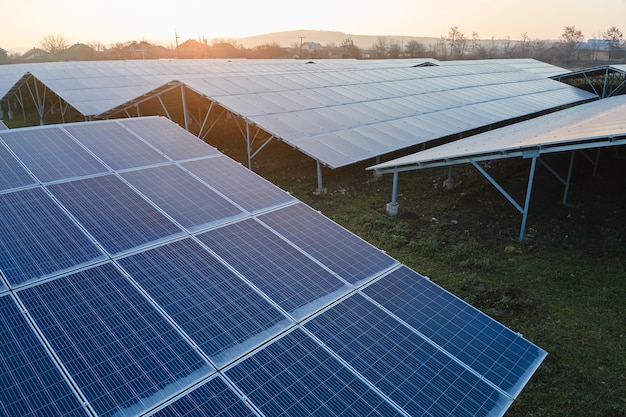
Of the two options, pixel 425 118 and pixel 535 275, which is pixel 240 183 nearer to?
pixel 535 275

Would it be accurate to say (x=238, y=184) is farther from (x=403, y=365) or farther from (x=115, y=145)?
(x=403, y=365)

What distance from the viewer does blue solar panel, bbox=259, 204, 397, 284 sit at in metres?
8.11

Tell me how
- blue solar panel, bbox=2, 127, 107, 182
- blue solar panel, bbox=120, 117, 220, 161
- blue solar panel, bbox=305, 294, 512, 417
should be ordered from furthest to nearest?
blue solar panel, bbox=120, 117, 220, 161
blue solar panel, bbox=2, 127, 107, 182
blue solar panel, bbox=305, 294, 512, 417

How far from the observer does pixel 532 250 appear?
14.9m

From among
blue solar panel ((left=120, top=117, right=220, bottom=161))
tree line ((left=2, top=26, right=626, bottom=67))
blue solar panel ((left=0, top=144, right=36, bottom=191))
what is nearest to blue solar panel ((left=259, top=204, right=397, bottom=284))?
blue solar panel ((left=120, top=117, right=220, bottom=161))

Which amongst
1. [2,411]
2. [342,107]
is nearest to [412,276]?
[2,411]

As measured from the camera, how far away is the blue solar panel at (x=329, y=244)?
319 inches

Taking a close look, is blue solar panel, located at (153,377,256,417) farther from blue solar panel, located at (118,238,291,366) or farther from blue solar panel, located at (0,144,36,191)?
blue solar panel, located at (0,144,36,191)

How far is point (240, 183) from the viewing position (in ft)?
34.1

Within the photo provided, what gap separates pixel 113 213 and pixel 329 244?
427 centimetres

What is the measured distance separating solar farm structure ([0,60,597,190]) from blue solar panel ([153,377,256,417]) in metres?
14.0

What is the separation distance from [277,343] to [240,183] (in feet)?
Result: 16.7

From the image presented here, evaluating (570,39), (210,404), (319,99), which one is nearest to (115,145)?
(210,404)

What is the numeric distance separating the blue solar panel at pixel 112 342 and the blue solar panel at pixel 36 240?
0.40 m
